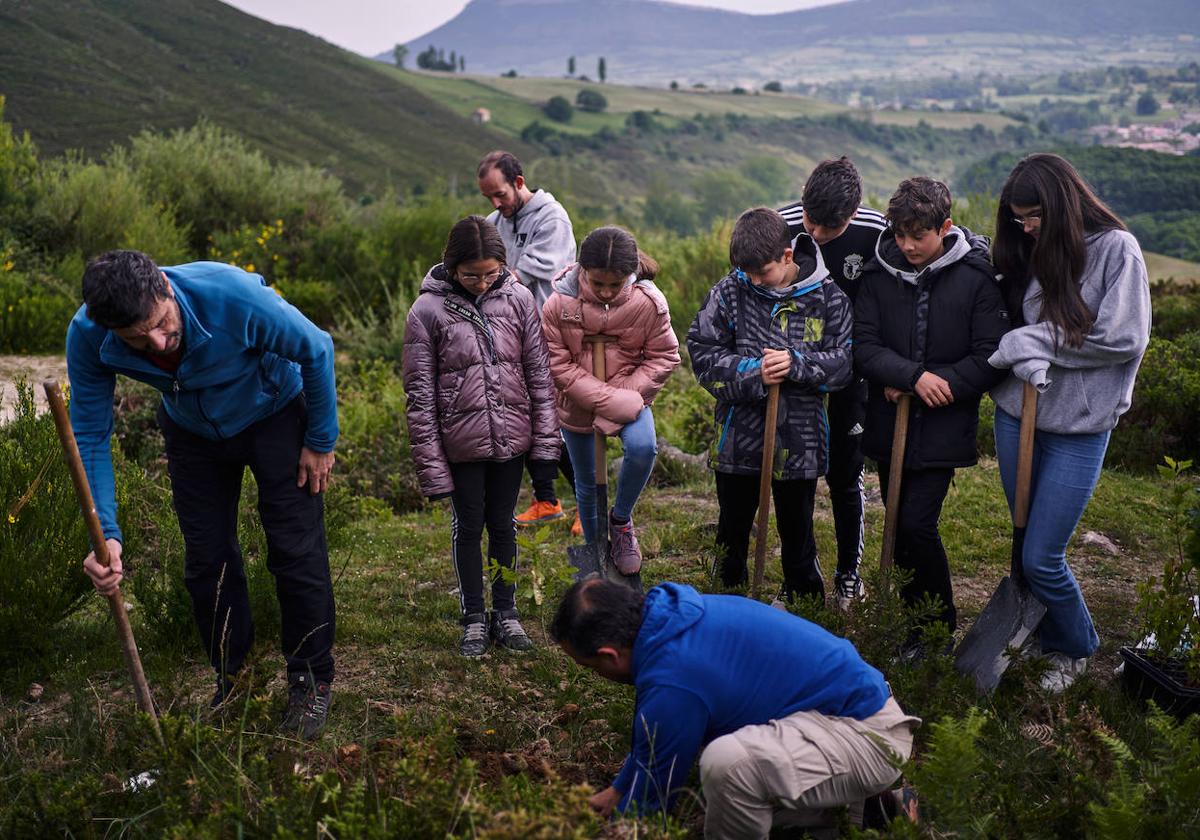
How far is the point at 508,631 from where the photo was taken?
4.16m

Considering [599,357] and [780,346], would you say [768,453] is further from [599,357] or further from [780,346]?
[599,357]

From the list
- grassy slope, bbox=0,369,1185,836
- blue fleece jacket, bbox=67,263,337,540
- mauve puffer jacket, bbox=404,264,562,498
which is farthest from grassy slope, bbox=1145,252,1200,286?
blue fleece jacket, bbox=67,263,337,540

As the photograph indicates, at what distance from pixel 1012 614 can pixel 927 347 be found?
3.44 feet

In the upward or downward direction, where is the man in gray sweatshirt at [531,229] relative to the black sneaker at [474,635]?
upward

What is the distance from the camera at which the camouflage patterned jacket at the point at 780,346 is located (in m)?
3.82

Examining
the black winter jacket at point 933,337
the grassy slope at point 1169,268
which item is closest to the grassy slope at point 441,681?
the black winter jacket at point 933,337

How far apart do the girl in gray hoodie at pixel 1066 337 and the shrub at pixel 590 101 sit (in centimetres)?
9223

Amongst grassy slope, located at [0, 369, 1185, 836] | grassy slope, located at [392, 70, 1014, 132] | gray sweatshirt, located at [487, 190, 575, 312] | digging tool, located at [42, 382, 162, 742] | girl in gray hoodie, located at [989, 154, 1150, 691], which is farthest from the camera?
grassy slope, located at [392, 70, 1014, 132]

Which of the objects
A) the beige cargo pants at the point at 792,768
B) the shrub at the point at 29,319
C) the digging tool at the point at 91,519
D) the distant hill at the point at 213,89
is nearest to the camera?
the beige cargo pants at the point at 792,768

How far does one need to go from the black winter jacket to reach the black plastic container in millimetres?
933

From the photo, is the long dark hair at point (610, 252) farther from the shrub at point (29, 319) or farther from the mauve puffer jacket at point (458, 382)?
the shrub at point (29, 319)

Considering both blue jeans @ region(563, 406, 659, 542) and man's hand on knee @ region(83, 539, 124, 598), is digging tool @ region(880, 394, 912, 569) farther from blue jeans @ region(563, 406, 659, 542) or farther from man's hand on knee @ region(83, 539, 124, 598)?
man's hand on knee @ region(83, 539, 124, 598)

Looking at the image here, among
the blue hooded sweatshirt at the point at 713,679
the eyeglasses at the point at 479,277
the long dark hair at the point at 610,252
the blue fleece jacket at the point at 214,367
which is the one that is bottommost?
the blue hooded sweatshirt at the point at 713,679

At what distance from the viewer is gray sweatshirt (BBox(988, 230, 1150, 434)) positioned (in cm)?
328
